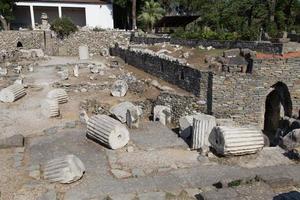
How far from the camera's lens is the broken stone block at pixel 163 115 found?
44.6 feet

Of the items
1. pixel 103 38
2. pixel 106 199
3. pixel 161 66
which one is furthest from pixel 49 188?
pixel 103 38

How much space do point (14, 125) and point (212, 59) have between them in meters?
10.6

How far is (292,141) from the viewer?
30.2 ft

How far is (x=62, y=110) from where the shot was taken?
1302 cm

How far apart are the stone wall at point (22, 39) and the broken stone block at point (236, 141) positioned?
2786 cm

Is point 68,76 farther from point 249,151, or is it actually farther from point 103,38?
point 103,38

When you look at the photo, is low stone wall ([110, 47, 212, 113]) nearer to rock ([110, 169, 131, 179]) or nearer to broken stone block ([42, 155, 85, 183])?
rock ([110, 169, 131, 179])

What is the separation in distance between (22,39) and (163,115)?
23728 mm

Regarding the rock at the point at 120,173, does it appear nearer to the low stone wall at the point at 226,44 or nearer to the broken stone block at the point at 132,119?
the broken stone block at the point at 132,119

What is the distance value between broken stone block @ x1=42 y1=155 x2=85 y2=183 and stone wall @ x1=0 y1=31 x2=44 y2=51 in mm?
27208

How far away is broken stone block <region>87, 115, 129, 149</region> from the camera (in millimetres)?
8820

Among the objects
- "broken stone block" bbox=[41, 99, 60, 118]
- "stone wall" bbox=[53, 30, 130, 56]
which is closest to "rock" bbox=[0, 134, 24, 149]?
"broken stone block" bbox=[41, 99, 60, 118]

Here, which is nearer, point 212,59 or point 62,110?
point 62,110

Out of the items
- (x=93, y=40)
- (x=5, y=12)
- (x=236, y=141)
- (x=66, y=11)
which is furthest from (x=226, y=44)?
(x=66, y=11)
